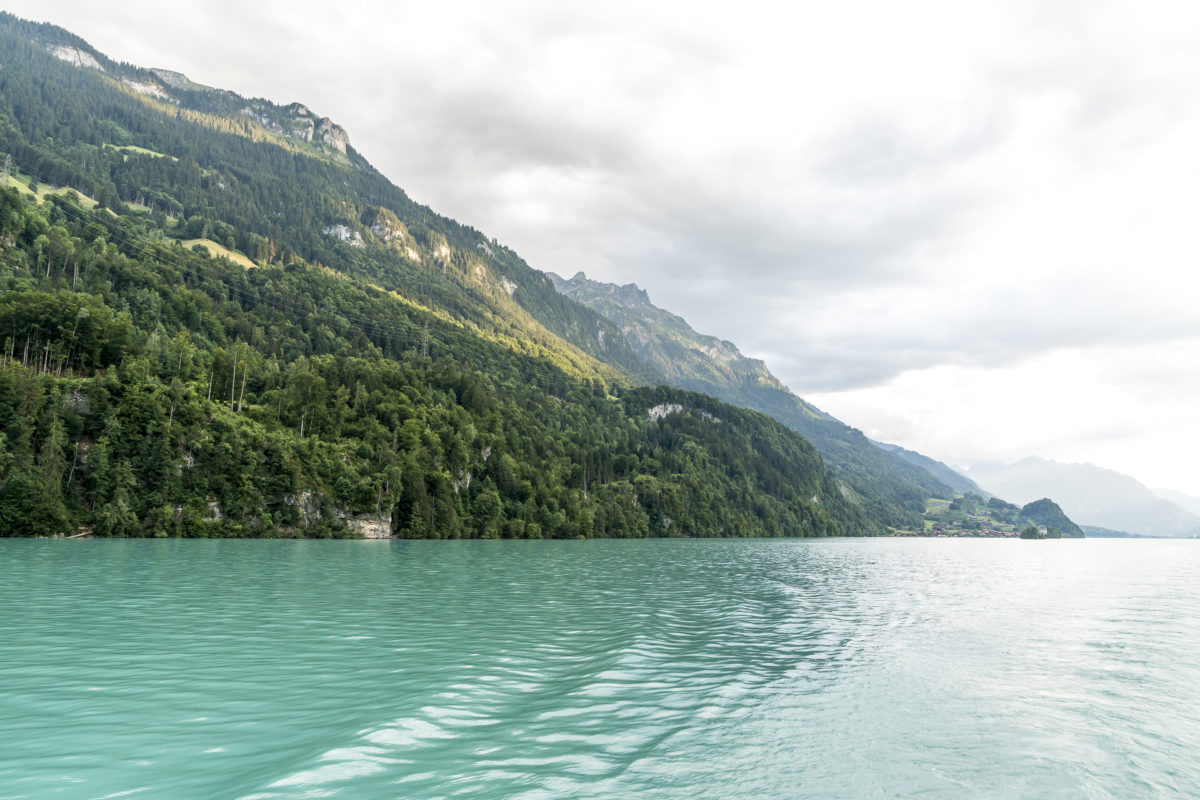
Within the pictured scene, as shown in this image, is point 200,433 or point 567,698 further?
point 200,433

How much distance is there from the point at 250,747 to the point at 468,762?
504 cm

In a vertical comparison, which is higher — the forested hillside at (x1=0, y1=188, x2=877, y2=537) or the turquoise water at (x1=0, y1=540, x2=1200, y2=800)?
the forested hillside at (x1=0, y1=188, x2=877, y2=537)

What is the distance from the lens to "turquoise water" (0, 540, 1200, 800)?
1310 cm

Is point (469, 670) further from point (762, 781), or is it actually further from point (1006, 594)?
point (1006, 594)

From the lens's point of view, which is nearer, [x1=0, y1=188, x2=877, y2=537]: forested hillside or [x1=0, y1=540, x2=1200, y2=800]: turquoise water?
[x1=0, y1=540, x2=1200, y2=800]: turquoise water

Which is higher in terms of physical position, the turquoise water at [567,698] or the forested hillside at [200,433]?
the forested hillside at [200,433]

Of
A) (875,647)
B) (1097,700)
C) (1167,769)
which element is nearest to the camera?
(1167,769)

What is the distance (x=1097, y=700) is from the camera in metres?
22.1

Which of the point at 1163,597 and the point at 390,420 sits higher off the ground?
the point at 390,420

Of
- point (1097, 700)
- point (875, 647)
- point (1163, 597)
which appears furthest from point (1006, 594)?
point (1097, 700)

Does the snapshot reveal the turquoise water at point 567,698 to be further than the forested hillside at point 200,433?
No

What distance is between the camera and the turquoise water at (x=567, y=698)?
1310 cm

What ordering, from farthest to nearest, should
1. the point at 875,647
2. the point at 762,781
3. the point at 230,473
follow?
the point at 230,473
the point at 875,647
the point at 762,781

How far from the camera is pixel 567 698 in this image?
19.1 metres
